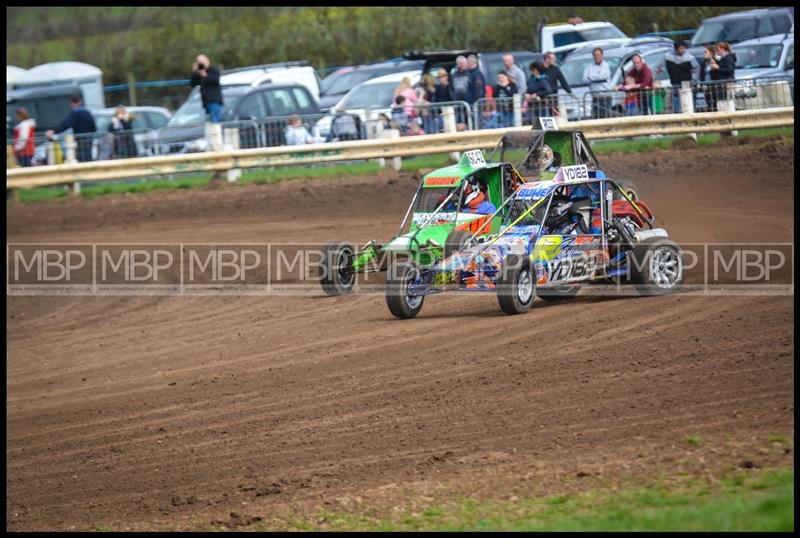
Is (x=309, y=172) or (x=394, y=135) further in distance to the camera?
(x=309, y=172)

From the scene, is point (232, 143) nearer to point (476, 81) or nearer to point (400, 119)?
point (400, 119)

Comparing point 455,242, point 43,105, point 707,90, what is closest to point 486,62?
point 707,90

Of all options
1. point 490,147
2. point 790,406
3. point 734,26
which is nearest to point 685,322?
point 790,406

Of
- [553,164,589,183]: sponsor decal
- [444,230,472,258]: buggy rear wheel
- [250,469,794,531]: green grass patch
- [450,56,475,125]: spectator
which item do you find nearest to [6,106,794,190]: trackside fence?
[450,56,475,125]: spectator

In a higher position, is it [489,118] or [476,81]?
[476,81]

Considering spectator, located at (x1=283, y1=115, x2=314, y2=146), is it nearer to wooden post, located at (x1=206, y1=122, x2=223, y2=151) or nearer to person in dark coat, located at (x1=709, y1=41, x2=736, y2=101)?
wooden post, located at (x1=206, y1=122, x2=223, y2=151)

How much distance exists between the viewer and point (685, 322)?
10625mm

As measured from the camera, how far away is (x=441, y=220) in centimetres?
1259

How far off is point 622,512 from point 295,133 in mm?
16480

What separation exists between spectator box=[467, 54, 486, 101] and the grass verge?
131cm

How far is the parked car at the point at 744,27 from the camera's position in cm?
2328

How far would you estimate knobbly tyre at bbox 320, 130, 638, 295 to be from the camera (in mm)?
12336

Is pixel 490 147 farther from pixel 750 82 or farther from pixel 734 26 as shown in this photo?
pixel 734 26

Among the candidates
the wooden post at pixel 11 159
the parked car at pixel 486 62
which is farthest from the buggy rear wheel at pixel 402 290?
the wooden post at pixel 11 159
